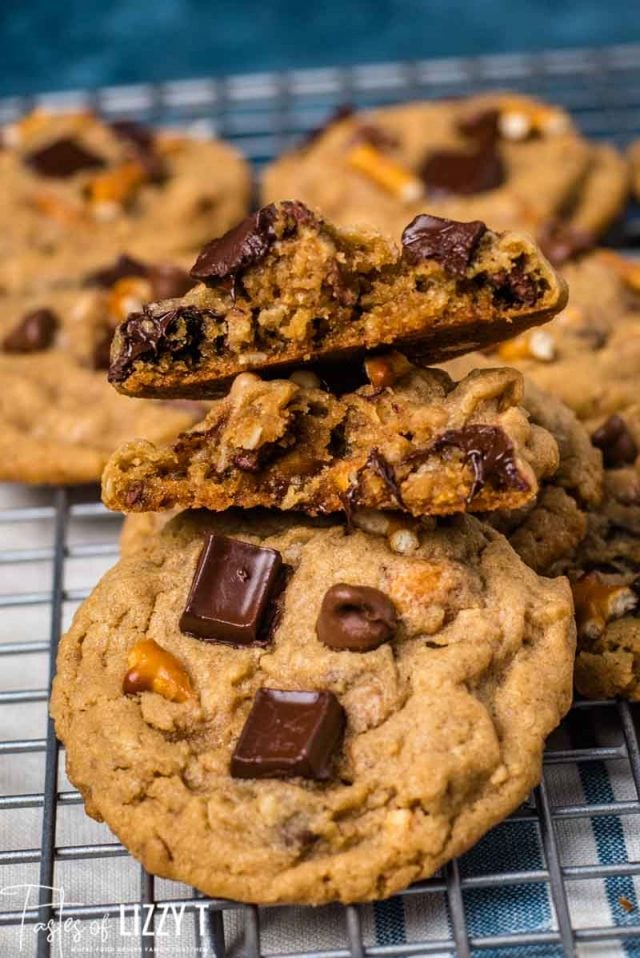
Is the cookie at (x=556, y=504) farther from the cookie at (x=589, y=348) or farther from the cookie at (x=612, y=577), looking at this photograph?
A: the cookie at (x=589, y=348)

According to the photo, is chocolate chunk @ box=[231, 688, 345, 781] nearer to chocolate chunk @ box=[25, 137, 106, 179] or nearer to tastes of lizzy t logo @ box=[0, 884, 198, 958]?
tastes of lizzy t logo @ box=[0, 884, 198, 958]

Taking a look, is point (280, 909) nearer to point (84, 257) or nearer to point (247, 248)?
point (247, 248)

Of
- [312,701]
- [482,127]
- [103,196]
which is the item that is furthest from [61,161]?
[312,701]

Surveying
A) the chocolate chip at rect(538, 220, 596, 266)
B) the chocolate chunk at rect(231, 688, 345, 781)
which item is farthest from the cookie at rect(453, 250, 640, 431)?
the chocolate chunk at rect(231, 688, 345, 781)

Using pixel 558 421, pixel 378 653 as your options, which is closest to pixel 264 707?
pixel 378 653

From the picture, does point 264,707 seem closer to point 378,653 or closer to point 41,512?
point 378,653

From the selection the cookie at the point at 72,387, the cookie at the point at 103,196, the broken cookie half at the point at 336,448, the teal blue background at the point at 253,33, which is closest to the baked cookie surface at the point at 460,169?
the cookie at the point at 103,196
